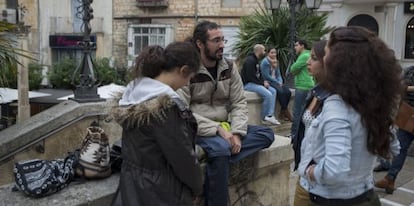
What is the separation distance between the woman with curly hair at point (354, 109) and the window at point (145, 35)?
23.4 m

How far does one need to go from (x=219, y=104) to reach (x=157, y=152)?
129 centimetres

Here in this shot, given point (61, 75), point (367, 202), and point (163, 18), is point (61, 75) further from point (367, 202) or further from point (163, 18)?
point (367, 202)

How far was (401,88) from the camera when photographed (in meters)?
2.20

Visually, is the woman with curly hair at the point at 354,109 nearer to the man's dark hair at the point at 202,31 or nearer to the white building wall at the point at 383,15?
the man's dark hair at the point at 202,31

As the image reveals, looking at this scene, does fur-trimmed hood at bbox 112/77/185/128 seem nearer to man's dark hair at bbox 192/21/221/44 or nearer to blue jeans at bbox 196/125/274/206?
blue jeans at bbox 196/125/274/206

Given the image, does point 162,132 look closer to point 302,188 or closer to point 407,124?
point 302,188

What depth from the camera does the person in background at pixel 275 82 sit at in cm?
838

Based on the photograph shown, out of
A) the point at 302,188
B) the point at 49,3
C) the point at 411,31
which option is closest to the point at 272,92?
the point at 302,188

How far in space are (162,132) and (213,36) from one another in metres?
1.33

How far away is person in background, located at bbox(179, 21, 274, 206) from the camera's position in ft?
10.1

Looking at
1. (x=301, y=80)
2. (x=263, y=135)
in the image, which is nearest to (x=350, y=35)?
(x=263, y=135)

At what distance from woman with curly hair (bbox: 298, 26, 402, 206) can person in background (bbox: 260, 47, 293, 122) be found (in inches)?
242

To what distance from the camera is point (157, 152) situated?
2.19 metres

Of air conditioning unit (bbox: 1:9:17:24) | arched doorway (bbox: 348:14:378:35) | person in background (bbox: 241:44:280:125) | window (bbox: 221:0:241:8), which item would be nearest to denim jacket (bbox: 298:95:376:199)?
person in background (bbox: 241:44:280:125)
